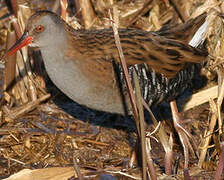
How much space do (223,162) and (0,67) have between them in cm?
273

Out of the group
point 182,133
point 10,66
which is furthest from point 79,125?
point 182,133

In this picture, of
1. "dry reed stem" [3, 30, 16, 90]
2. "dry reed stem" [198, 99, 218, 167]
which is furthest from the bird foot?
"dry reed stem" [3, 30, 16, 90]

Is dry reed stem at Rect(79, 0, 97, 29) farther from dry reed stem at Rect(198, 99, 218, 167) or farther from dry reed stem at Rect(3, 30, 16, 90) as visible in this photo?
dry reed stem at Rect(198, 99, 218, 167)

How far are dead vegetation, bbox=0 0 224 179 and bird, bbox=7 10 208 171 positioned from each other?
36cm

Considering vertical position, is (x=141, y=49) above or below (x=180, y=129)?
above

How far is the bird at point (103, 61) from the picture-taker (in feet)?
13.4

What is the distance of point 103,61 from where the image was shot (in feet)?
13.6

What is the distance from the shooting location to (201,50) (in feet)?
14.8

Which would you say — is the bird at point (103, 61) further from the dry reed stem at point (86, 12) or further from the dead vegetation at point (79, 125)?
the dry reed stem at point (86, 12)

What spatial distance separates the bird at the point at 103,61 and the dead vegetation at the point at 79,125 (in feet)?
1.19

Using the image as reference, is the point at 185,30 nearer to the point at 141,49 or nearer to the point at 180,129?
the point at 141,49

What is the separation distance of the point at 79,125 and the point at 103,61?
922 millimetres

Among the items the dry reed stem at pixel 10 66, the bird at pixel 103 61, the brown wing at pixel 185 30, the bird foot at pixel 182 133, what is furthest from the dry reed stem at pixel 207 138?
the dry reed stem at pixel 10 66

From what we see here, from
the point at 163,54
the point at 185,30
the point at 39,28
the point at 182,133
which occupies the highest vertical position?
the point at 39,28
